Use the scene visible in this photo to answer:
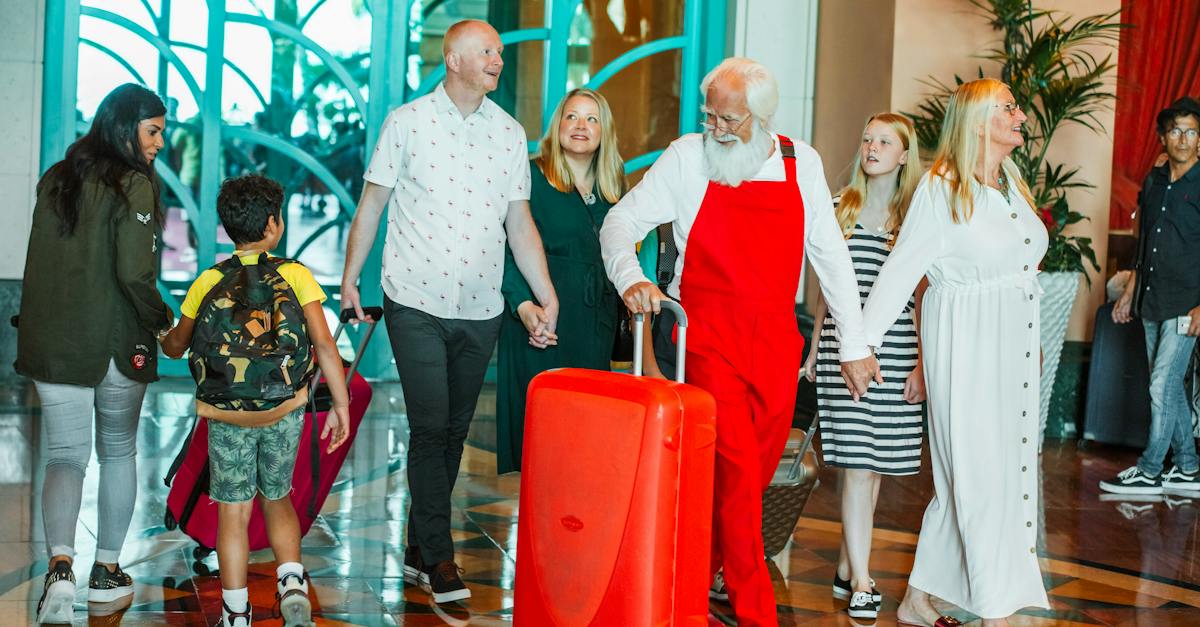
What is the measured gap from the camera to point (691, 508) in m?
2.91

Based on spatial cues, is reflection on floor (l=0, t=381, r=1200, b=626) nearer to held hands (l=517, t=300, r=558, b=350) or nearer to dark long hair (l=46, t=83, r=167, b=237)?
held hands (l=517, t=300, r=558, b=350)

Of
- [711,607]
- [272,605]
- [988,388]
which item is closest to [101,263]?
[272,605]

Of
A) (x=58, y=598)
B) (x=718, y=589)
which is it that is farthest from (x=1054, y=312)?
(x=58, y=598)

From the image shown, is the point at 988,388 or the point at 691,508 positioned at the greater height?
the point at 988,388

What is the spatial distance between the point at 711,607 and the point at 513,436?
2.64 ft

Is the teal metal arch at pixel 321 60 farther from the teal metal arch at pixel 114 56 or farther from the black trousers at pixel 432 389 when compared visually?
→ the black trousers at pixel 432 389

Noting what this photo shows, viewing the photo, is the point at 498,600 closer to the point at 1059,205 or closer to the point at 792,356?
the point at 792,356

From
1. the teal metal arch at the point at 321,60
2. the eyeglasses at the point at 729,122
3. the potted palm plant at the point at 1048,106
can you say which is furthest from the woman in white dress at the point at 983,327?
the teal metal arch at the point at 321,60

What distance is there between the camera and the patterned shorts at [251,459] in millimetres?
3375

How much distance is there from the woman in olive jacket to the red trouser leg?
1487mm

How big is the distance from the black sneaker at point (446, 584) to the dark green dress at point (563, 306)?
42cm

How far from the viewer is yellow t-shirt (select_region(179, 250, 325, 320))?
3.37 meters

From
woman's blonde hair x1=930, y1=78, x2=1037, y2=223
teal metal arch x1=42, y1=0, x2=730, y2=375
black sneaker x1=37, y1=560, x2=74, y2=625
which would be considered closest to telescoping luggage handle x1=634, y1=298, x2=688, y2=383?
woman's blonde hair x1=930, y1=78, x2=1037, y2=223

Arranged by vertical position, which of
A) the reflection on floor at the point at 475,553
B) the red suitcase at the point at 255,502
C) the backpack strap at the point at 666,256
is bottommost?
the reflection on floor at the point at 475,553
